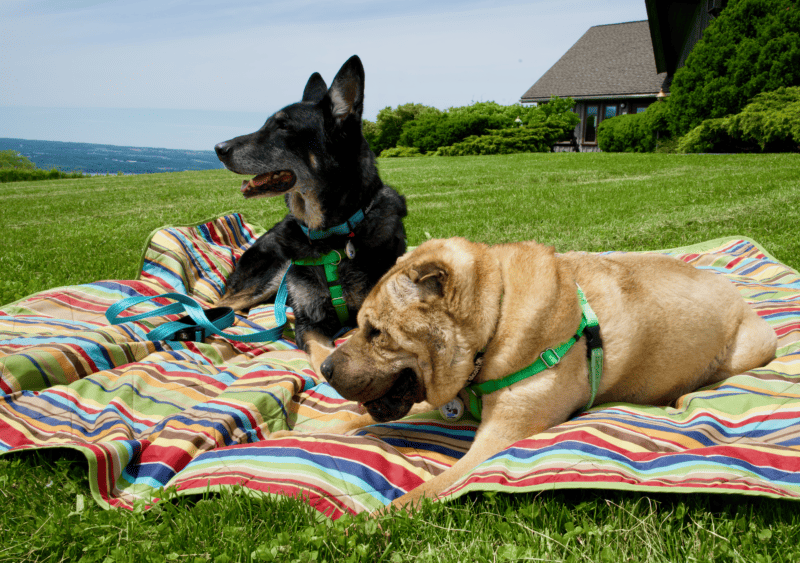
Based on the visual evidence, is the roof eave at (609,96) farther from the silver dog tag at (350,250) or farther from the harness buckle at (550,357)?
the harness buckle at (550,357)

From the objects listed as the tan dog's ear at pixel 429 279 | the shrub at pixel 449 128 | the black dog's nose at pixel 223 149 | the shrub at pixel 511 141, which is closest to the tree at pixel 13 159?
the shrub at pixel 449 128

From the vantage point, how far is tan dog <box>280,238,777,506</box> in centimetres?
250

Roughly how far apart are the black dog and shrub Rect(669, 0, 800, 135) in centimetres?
2264

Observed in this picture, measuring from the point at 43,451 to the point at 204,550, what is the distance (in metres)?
1.23

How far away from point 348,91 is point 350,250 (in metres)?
1.26

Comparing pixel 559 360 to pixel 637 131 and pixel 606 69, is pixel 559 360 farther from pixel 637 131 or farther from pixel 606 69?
pixel 606 69

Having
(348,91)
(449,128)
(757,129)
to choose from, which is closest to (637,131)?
(757,129)

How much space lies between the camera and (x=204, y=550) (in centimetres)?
186

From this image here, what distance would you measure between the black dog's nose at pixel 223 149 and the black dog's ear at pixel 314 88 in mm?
1000

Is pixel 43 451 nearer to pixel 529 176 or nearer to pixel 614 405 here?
pixel 614 405

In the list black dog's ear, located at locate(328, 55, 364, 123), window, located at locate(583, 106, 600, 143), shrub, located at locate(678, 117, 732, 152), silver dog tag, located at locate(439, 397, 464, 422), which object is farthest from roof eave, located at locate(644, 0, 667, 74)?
silver dog tag, located at locate(439, 397, 464, 422)

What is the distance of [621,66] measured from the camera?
37.8m

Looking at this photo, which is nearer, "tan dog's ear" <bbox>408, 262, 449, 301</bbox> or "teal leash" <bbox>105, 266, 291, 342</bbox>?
"tan dog's ear" <bbox>408, 262, 449, 301</bbox>

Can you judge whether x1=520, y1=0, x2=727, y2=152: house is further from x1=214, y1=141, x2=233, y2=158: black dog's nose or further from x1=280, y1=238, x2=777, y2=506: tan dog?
x1=280, y1=238, x2=777, y2=506: tan dog
